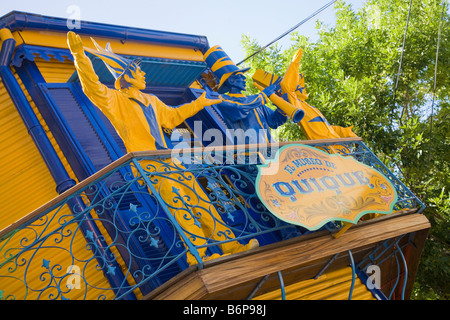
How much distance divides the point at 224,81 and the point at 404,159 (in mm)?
4690

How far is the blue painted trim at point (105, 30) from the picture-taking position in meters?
7.12

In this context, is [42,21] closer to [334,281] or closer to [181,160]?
[181,160]

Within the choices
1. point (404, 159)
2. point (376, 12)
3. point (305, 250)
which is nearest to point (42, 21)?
point (305, 250)

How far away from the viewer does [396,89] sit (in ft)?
36.9

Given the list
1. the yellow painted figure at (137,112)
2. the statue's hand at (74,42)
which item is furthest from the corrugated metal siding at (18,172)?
the statue's hand at (74,42)

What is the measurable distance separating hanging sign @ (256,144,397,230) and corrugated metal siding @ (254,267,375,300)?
4.02 feet

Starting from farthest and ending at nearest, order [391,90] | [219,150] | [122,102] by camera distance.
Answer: [391,90], [122,102], [219,150]

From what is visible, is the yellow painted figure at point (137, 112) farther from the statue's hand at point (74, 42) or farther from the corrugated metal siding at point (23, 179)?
the corrugated metal siding at point (23, 179)

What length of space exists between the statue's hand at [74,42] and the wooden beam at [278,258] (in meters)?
2.71

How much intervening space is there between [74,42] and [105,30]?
255 cm

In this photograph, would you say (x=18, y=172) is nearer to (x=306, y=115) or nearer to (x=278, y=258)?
(x=278, y=258)

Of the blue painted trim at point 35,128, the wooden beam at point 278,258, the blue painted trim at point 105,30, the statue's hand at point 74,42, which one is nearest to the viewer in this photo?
the wooden beam at point 278,258

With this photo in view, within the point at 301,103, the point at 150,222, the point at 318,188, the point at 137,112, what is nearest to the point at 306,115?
the point at 301,103

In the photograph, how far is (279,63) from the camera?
47.1 ft
